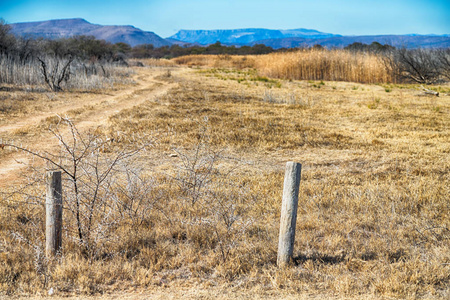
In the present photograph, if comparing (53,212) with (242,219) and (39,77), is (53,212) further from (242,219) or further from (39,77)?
(39,77)

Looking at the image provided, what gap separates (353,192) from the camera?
5.06 m

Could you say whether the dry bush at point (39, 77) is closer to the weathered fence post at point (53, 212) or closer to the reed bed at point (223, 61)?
the weathered fence post at point (53, 212)

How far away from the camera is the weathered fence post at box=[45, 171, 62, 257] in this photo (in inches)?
128

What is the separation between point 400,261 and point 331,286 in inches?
32.4

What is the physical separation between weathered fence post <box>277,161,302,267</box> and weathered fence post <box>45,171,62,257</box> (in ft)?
6.73

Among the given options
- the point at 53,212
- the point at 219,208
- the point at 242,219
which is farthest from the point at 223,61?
the point at 53,212

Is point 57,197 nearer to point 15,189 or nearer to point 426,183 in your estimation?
point 15,189

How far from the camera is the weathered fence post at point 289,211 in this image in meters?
3.19

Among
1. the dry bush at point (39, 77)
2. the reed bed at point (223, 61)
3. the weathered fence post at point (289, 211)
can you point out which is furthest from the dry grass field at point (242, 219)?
the reed bed at point (223, 61)

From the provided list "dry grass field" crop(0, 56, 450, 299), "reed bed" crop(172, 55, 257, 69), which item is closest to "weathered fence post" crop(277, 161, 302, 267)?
"dry grass field" crop(0, 56, 450, 299)

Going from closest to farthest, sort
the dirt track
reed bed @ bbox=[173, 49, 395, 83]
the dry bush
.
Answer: the dirt track
the dry bush
reed bed @ bbox=[173, 49, 395, 83]

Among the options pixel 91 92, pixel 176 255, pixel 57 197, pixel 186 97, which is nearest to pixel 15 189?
pixel 57 197

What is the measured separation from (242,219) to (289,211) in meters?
1.21

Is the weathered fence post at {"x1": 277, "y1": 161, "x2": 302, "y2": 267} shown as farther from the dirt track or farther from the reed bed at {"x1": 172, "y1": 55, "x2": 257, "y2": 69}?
the reed bed at {"x1": 172, "y1": 55, "x2": 257, "y2": 69}
